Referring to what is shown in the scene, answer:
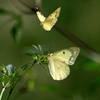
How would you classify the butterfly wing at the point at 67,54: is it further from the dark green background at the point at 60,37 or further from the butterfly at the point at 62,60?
the dark green background at the point at 60,37

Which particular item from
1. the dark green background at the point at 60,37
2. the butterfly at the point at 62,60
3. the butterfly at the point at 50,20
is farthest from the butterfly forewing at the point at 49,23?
the dark green background at the point at 60,37

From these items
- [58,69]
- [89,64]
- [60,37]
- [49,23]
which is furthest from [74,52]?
[60,37]

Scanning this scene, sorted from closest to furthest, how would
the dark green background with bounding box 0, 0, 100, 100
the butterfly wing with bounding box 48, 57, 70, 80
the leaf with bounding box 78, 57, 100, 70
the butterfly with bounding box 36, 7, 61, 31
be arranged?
the butterfly with bounding box 36, 7, 61, 31, the butterfly wing with bounding box 48, 57, 70, 80, the leaf with bounding box 78, 57, 100, 70, the dark green background with bounding box 0, 0, 100, 100

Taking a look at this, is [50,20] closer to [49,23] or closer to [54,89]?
[49,23]

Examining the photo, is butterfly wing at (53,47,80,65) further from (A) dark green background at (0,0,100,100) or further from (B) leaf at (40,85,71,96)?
(A) dark green background at (0,0,100,100)

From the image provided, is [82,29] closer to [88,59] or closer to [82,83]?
[82,83]

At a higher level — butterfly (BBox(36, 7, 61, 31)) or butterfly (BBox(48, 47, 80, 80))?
butterfly (BBox(36, 7, 61, 31))

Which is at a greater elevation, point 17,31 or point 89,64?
point 17,31

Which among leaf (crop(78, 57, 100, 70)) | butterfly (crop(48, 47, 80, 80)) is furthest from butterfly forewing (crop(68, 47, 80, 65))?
leaf (crop(78, 57, 100, 70))
